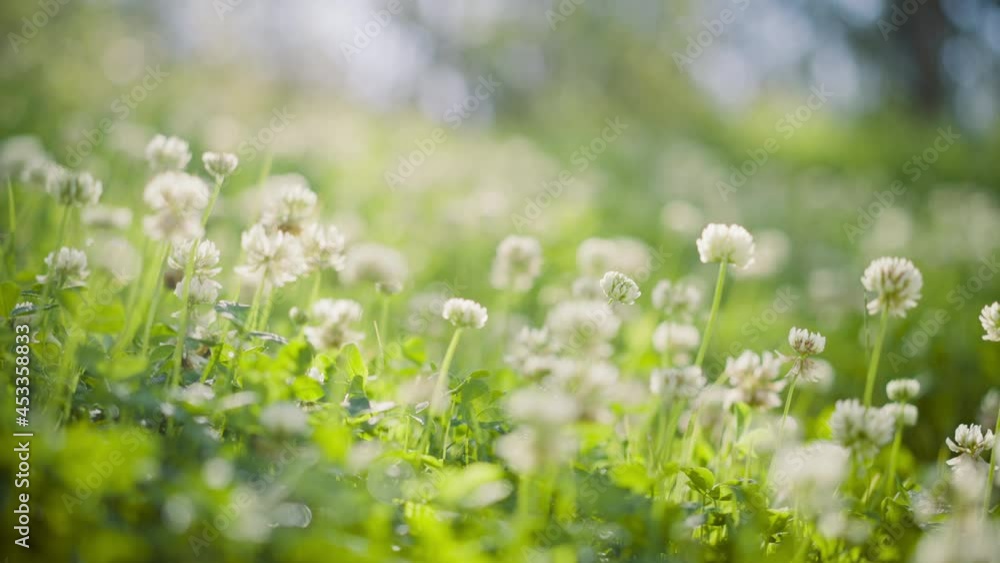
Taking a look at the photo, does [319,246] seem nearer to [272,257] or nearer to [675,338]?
[272,257]

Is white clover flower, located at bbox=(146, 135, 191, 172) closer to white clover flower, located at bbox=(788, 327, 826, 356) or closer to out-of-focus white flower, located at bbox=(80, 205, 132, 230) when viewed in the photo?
out-of-focus white flower, located at bbox=(80, 205, 132, 230)

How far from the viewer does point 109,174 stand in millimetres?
3211

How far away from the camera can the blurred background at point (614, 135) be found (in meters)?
3.14

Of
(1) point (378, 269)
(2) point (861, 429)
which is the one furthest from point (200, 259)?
(2) point (861, 429)

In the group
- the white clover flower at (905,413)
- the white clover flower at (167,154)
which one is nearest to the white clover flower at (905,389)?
the white clover flower at (905,413)

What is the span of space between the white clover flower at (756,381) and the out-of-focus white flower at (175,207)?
940 millimetres

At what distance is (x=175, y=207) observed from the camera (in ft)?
4.00

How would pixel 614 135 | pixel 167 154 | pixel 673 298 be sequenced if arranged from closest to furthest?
pixel 167 154 < pixel 673 298 < pixel 614 135

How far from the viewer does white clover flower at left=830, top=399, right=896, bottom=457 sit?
42.6 inches

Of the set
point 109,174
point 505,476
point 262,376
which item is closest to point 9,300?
point 262,376

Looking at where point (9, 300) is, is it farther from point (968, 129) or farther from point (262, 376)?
point (968, 129)

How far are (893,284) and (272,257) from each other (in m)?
1.02

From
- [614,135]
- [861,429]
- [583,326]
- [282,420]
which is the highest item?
[614,135]

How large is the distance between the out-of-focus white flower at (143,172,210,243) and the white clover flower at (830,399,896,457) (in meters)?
1.01
